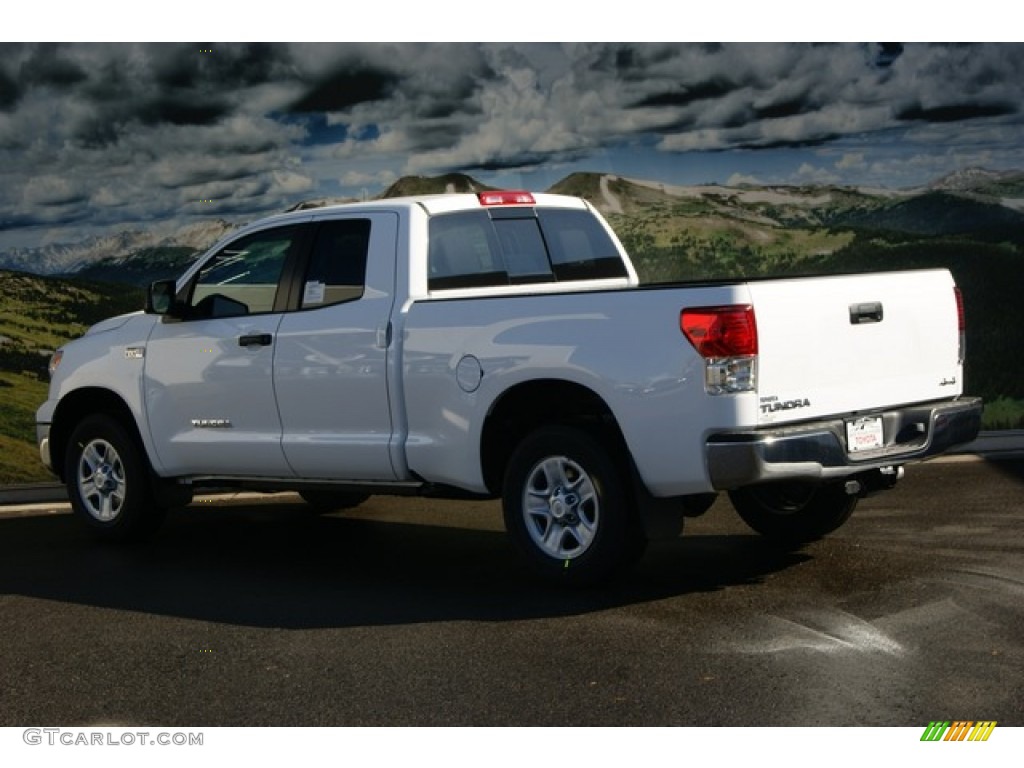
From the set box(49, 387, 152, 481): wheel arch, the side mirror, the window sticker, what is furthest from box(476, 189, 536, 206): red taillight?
box(49, 387, 152, 481): wheel arch

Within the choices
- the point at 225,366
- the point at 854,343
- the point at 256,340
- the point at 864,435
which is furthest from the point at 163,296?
the point at 864,435

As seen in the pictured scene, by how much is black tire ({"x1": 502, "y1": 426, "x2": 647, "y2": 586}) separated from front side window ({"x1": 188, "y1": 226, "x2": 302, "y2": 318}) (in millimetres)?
2097

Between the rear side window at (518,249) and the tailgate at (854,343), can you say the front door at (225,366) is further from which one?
the tailgate at (854,343)

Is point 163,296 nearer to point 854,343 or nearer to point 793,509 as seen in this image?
point 793,509

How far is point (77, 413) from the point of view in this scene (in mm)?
10602

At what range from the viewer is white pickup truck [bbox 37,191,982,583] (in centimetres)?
743

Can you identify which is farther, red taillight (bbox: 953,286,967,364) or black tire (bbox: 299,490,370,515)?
black tire (bbox: 299,490,370,515)

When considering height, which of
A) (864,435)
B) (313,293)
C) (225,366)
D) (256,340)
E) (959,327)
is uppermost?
(313,293)

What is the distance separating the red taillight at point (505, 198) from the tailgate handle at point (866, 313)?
7.68 feet

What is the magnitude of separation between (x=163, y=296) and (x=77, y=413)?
136 cm

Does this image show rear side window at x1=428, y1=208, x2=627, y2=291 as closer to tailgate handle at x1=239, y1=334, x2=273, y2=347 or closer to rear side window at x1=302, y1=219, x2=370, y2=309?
rear side window at x1=302, y1=219, x2=370, y2=309

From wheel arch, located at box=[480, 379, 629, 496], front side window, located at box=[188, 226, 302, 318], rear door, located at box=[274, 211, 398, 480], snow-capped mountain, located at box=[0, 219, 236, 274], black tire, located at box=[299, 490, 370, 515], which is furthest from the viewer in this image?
snow-capped mountain, located at box=[0, 219, 236, 274]
